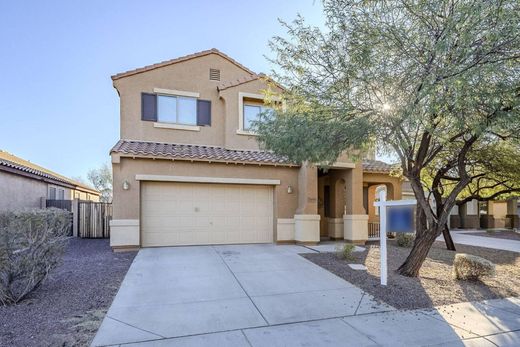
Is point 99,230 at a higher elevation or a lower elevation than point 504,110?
lower

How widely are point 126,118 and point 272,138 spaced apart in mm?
7485

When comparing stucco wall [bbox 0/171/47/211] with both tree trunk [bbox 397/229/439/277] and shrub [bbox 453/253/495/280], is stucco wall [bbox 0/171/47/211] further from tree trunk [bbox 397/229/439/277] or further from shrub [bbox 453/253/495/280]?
shrub [bbox 453/253/495/280]

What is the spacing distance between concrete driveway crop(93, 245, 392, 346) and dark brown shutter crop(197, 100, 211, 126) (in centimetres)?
647

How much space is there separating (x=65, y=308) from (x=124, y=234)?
19.6 feet

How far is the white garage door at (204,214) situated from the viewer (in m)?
12.2

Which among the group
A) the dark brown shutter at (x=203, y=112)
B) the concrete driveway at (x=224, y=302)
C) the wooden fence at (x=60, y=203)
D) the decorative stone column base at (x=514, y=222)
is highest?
the dark brown shutter at (x=203, y=112)

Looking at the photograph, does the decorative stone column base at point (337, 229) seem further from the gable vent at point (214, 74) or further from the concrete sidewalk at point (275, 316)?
the gable vent at point (214, 74)

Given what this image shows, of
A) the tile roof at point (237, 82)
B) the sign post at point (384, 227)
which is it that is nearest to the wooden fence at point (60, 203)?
the tile roof at point (237, 82)

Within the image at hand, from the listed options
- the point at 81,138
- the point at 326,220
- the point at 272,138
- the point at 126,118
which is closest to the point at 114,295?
the point at 272,138

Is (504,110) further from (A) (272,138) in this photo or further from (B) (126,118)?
(B) (126,118)

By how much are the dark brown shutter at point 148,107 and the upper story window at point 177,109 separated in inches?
7.0

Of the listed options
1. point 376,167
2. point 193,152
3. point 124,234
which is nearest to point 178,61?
point 193,152

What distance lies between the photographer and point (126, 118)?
43.0 feet

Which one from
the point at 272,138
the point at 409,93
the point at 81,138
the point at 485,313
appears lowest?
the point at 485,313
